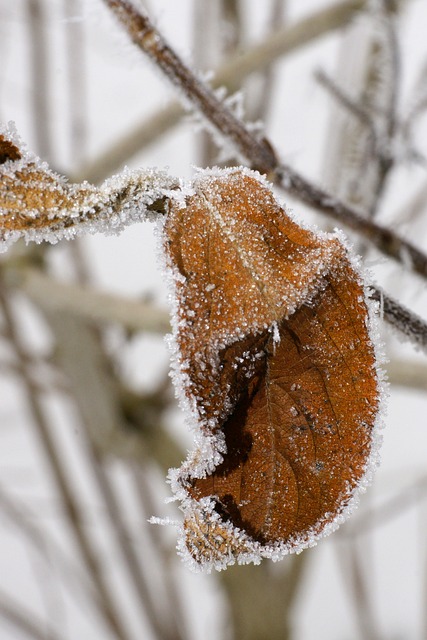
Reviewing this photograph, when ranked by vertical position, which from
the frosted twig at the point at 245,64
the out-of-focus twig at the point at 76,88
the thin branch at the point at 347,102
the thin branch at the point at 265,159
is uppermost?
the out-of-focus twig at the point at 76,88

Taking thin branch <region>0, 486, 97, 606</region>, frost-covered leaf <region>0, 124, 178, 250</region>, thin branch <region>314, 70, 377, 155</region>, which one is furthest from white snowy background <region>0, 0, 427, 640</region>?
frost-covered leaf <region>0, 124, 178, 250</region>

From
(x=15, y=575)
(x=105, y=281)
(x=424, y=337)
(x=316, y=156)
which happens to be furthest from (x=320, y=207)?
(x=15, y=575)

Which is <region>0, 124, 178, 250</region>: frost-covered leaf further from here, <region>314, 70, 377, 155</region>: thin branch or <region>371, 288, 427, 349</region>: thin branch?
<region>314, 70, 377, 155</region>: thin branch

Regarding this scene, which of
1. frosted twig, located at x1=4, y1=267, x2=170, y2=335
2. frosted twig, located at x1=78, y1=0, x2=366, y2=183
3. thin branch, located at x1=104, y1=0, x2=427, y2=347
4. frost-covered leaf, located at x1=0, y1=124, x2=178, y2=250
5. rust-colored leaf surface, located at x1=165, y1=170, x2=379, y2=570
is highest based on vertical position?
frosted twig, located at x1=78, y1=0, x2=366, y2=183

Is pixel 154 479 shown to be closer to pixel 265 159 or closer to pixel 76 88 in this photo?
pixel 76 88

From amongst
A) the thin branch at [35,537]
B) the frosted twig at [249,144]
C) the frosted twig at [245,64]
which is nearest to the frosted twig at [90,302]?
the frosted twig at [245,64]

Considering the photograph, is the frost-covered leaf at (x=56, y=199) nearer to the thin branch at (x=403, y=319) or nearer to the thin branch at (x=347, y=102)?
the thin branch at (x=403, y=319)

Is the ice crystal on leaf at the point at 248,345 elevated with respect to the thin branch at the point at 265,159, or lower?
lower
